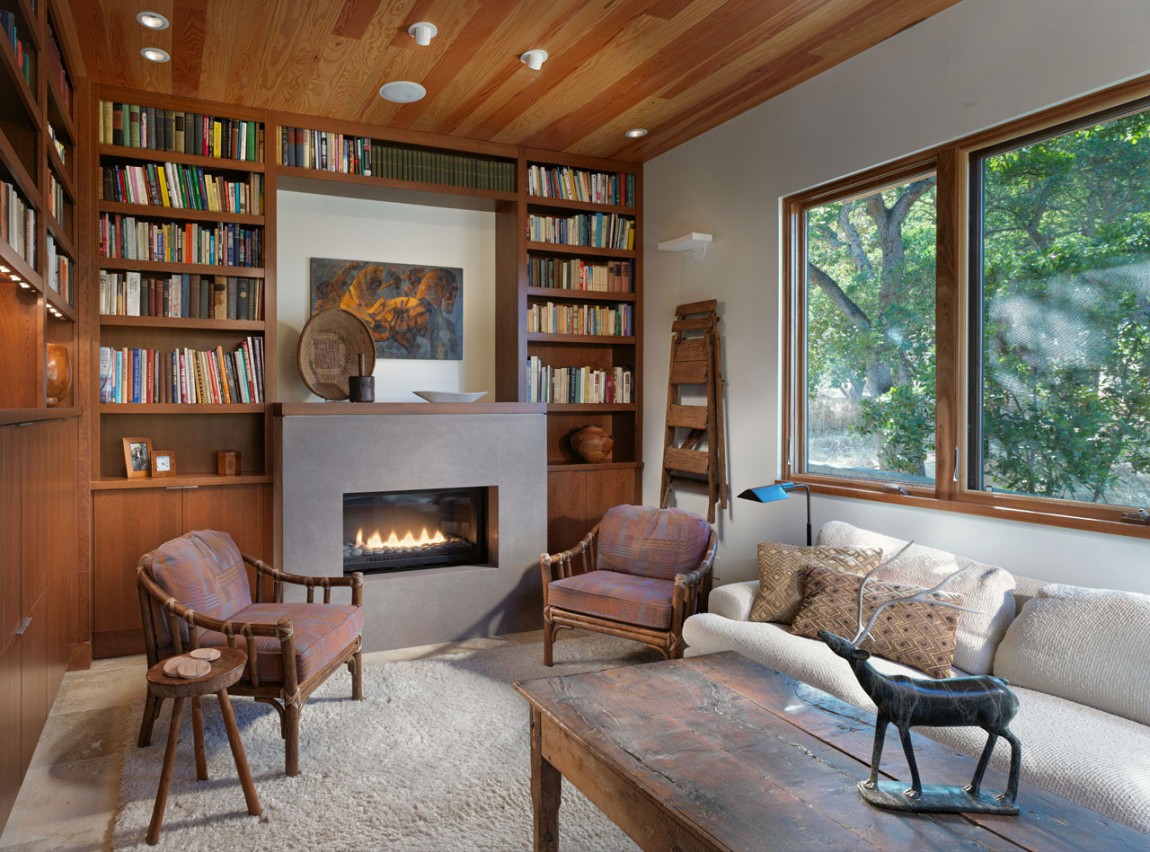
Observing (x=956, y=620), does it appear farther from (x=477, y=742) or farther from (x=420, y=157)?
(x=420, y=157)

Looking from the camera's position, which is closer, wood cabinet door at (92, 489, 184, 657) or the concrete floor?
the concrete floor

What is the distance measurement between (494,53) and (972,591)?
2.97 m

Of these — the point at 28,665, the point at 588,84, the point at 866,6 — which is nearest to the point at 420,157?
the point at 588,84

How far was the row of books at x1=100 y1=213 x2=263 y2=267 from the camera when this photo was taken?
3.96m

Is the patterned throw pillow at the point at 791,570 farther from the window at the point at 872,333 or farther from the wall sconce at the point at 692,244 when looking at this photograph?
the wall sconce at the point at 692,244

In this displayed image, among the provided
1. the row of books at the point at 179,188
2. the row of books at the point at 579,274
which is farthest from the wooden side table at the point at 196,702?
the row of books at the point at 579,274

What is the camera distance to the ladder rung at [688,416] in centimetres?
453

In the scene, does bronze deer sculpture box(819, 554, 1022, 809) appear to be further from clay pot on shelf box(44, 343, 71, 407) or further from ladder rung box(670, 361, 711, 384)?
clay pot on shelf box(44, 343, 71, 407)

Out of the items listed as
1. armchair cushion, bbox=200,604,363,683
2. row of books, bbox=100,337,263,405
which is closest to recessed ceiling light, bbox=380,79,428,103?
row of books, bbox=100,337,263,405

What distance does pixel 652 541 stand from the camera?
4059 mm

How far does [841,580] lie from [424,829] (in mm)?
1735

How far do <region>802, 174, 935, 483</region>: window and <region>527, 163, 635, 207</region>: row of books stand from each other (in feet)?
4.85

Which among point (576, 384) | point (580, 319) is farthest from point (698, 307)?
point (576, 384)

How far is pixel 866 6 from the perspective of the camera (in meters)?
3.14
